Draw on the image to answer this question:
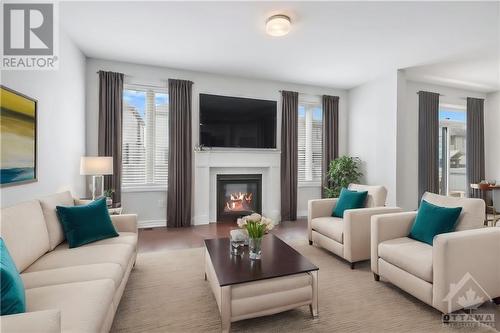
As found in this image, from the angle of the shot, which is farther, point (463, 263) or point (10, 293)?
point (463, 263)

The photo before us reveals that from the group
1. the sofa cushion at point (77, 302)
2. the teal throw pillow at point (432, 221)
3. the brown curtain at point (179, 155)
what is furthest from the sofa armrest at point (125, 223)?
the teal throw pillow at point (432, 221)

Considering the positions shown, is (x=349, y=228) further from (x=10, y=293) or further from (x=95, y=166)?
(x=95, y=166)

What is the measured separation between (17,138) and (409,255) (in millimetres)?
3555

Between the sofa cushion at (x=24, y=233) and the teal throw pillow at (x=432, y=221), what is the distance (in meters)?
3.33

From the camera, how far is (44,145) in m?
2.72

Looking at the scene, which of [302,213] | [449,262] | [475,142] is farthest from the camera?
[475,142]

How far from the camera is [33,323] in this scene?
985 mm

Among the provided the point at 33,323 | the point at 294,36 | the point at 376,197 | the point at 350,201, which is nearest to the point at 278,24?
the point at 294,36

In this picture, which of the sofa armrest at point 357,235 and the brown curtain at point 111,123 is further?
the brown curtain at point 111,123

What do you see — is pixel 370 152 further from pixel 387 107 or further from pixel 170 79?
pixel 170 79

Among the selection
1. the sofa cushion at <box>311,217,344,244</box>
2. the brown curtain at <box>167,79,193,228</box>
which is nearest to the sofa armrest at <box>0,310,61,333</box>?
the sofa cushion at <box>311,217,344,244</box>

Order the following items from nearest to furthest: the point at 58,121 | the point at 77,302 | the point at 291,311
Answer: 1. the point at 77,302
2. the point at 291,311
3. the point at 58,121

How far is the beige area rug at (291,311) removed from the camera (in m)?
1.84

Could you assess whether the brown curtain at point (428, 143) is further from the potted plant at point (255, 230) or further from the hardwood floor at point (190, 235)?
the potted plant at point (255, 230)
